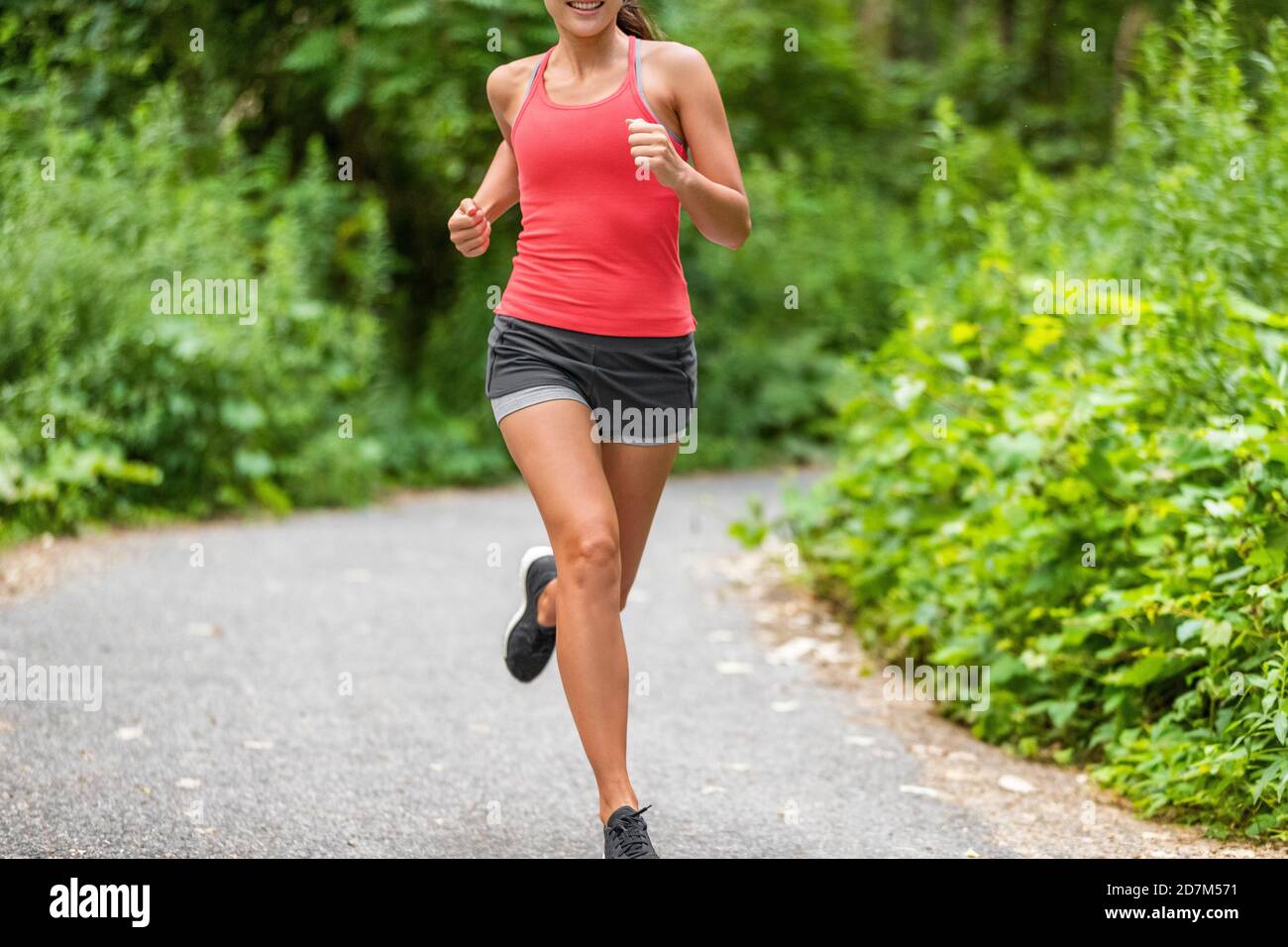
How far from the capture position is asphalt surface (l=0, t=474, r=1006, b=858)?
3.79m

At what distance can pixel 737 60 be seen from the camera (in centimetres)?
1758

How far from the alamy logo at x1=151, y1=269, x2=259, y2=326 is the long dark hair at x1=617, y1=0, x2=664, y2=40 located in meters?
5.73

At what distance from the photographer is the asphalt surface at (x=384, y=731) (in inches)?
149

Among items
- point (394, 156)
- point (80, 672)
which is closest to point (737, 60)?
point (394, 156)

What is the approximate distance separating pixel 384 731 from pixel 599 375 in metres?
1.98

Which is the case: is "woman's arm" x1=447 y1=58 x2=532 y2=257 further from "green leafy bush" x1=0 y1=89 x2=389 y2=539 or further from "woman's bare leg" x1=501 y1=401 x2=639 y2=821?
"green leafy bush" x1=0 y1=89 x2=389 y2=539

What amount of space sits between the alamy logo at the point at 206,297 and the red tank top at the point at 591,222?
19.7 ft

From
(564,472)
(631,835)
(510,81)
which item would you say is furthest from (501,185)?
(631,835)

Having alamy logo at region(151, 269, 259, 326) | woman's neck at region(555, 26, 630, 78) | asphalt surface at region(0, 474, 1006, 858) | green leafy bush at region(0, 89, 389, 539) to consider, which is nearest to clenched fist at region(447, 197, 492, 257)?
Result: woman's neck at region(555, 26, 630, 78)

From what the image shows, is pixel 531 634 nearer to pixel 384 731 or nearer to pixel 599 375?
pixel 599 375
